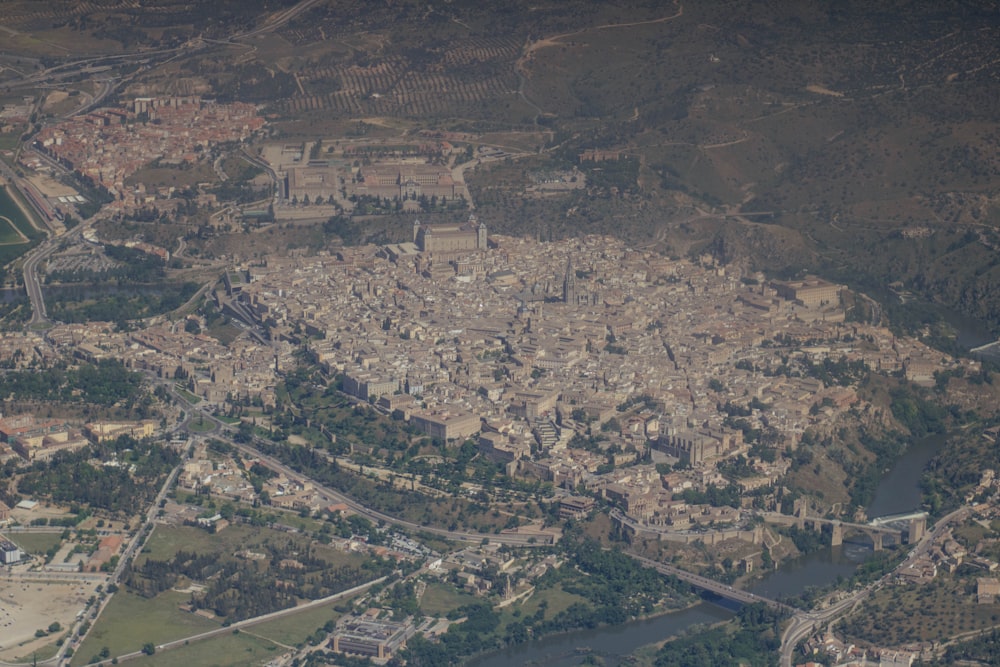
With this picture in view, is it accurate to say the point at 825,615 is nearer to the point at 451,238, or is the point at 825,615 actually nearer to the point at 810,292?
the point at 810,292

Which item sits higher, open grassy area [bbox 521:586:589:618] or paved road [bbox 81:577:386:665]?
paved road [bbox 81:577:386:665]

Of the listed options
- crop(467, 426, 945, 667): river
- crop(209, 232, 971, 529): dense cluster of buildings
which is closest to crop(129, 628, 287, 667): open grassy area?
crop(467, 426, 945, 667): river

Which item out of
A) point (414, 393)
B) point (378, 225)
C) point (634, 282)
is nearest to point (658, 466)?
point (414, 393)

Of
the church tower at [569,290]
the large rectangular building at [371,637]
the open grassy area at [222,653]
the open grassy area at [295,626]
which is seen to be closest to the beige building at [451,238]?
the church tower at [569,290]

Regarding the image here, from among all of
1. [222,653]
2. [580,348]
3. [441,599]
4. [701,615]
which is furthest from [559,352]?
[222,653]

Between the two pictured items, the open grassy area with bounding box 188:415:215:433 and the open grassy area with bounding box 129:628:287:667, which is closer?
the open grassy area with bounding box 129:628:287:667

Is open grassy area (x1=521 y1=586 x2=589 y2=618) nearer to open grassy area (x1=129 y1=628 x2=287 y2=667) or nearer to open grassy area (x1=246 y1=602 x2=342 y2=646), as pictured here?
open grassy area (x1=246 y1=602 x2=342 y2=646)

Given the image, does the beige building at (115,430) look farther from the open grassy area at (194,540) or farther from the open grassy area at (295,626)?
the open grassy area at (295,626)

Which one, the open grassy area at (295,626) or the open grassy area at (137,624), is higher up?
the open grassy area at (137,624)

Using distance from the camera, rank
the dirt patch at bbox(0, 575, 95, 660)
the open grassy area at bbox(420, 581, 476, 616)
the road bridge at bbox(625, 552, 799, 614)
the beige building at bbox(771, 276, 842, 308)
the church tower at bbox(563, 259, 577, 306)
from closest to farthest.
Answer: the dirt patch at bbox(0, 575, 95, 660), the open grassy area at bbox(420, 581, 476, 616), the road bridge at bbox(625, 552, 799, 614), the church tower at bbox(563, 259, 577, 306), the beige building at bbox(771, 276, 842, 308)
